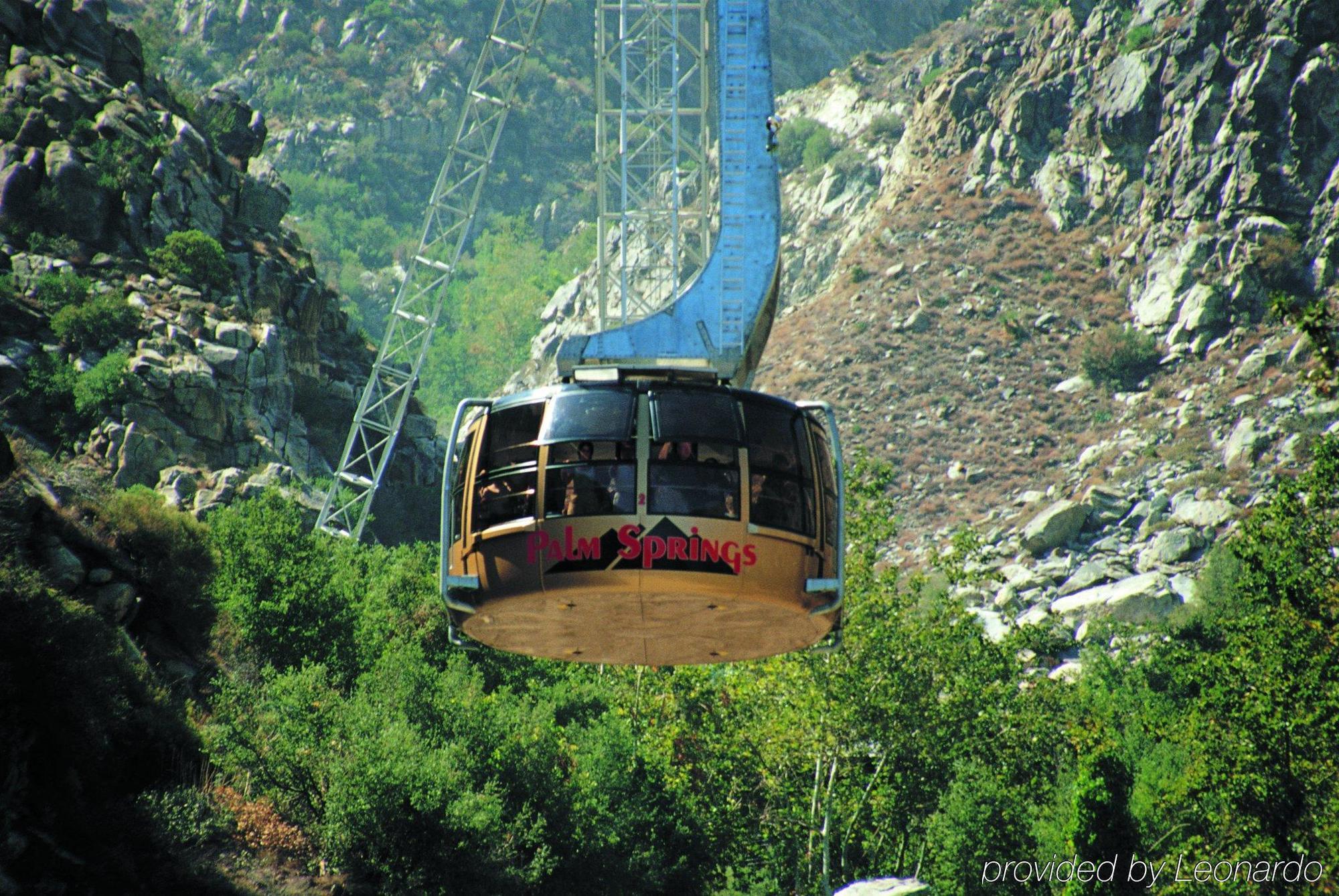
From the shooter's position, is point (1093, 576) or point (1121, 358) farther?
point (1121, 358)

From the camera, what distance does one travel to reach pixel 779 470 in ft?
A: 41.3

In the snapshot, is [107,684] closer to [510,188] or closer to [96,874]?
[96,874]

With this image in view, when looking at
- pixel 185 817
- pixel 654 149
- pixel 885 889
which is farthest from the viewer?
pixel 654 149

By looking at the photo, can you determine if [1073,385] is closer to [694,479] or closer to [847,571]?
[847,571]

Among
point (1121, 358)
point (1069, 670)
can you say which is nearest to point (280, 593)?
point (1069, 670)

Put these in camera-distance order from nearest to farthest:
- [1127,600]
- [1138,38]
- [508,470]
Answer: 1. [508,470]
2. [1127,600]
3. [1138,38]

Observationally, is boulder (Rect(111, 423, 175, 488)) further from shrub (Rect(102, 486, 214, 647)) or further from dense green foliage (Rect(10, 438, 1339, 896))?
shrub (Rect(102, 486, 214, 647))

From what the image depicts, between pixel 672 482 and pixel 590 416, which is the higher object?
pixel 590 416

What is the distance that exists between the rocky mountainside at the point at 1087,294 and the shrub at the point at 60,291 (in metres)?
38.4

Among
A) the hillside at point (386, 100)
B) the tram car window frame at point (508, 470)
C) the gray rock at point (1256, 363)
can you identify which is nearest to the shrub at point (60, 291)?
the tram car window frame at point (508, 470)

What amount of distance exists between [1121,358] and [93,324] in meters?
60.3

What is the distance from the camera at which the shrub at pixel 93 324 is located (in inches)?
1796

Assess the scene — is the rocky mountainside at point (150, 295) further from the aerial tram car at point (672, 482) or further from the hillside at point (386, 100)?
the hillside at point (386, 100)

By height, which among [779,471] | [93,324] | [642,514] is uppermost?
[779,471]
